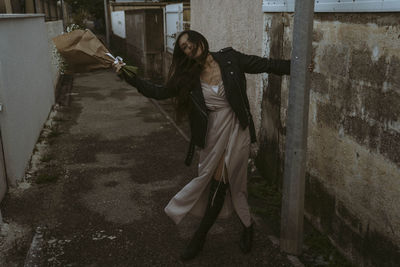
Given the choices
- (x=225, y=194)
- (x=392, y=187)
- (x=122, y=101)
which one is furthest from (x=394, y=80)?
(x=122, y=101)

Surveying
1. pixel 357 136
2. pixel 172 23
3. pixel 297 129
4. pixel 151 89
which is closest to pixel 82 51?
pixel 151 89

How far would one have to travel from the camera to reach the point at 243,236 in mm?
4016

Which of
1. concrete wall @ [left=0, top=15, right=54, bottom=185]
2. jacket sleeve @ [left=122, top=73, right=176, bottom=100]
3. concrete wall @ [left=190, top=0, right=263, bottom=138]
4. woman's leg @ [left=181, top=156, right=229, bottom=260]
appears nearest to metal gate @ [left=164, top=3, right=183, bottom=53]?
concrete wall @ [left=190, top=0, right=263, bottom=138]

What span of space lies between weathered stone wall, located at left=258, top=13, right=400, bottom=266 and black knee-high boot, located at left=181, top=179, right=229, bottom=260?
1.03 meters

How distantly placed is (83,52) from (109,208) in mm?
2064

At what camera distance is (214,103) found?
3547 mm

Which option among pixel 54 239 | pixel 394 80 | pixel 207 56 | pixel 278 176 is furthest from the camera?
pixel 278 176

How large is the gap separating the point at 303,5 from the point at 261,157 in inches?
114

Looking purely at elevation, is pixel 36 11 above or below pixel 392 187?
above

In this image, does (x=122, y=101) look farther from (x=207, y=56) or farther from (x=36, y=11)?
(x=207, y=56)

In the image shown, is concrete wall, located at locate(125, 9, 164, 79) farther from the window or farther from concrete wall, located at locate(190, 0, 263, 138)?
the window

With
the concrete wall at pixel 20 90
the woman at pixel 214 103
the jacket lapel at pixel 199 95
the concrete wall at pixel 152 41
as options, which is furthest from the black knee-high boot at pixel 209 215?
the concrete wall at pixel 152 41

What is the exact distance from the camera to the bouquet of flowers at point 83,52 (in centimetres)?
359

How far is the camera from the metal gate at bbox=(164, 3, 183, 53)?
11812 mm
